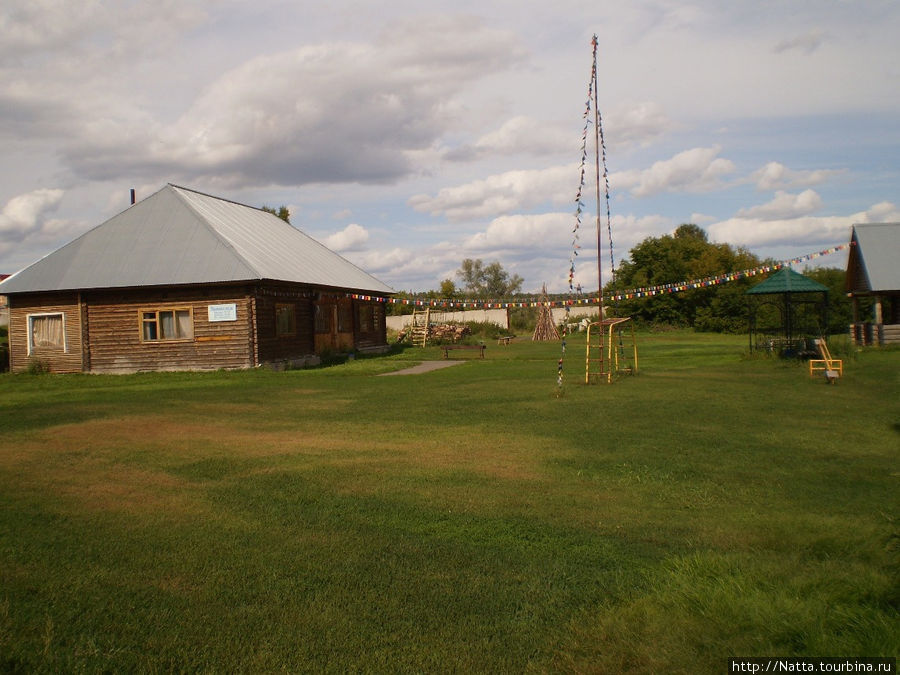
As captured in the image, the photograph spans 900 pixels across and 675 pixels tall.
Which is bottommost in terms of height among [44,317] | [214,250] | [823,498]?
[823,498]

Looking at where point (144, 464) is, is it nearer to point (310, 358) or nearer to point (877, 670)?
Result: point (877, 670)

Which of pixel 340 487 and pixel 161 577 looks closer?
pixel 161 577

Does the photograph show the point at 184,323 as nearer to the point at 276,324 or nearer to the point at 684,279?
the point at 276,324

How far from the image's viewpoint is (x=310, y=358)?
27297mm

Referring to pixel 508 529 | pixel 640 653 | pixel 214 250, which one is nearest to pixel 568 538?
pixel 508 529

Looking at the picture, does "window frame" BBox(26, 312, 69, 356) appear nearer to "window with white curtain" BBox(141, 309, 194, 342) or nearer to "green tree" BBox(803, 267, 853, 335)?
"window with white curtain" BBox(141, 309, 194, 342)

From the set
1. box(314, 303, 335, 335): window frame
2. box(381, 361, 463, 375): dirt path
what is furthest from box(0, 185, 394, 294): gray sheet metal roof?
box(381, 361, 463, 375): dirt path

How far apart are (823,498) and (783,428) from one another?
422 cm

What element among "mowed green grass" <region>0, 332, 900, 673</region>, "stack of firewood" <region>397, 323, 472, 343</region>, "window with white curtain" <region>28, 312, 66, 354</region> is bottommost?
"mowed green grass" <region>0, 332, 900, 673</region>

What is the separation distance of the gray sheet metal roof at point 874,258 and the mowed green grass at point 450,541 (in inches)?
829

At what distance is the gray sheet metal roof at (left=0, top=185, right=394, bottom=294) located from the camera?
24188 millimetres

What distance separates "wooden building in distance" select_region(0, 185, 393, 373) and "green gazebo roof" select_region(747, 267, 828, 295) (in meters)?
15.3

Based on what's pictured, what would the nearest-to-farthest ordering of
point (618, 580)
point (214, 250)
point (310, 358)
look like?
point (618, 580) → point (214, 250) → point (310, 358)

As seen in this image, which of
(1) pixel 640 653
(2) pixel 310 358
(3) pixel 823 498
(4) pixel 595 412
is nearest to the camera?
(1) pixel 640 653
